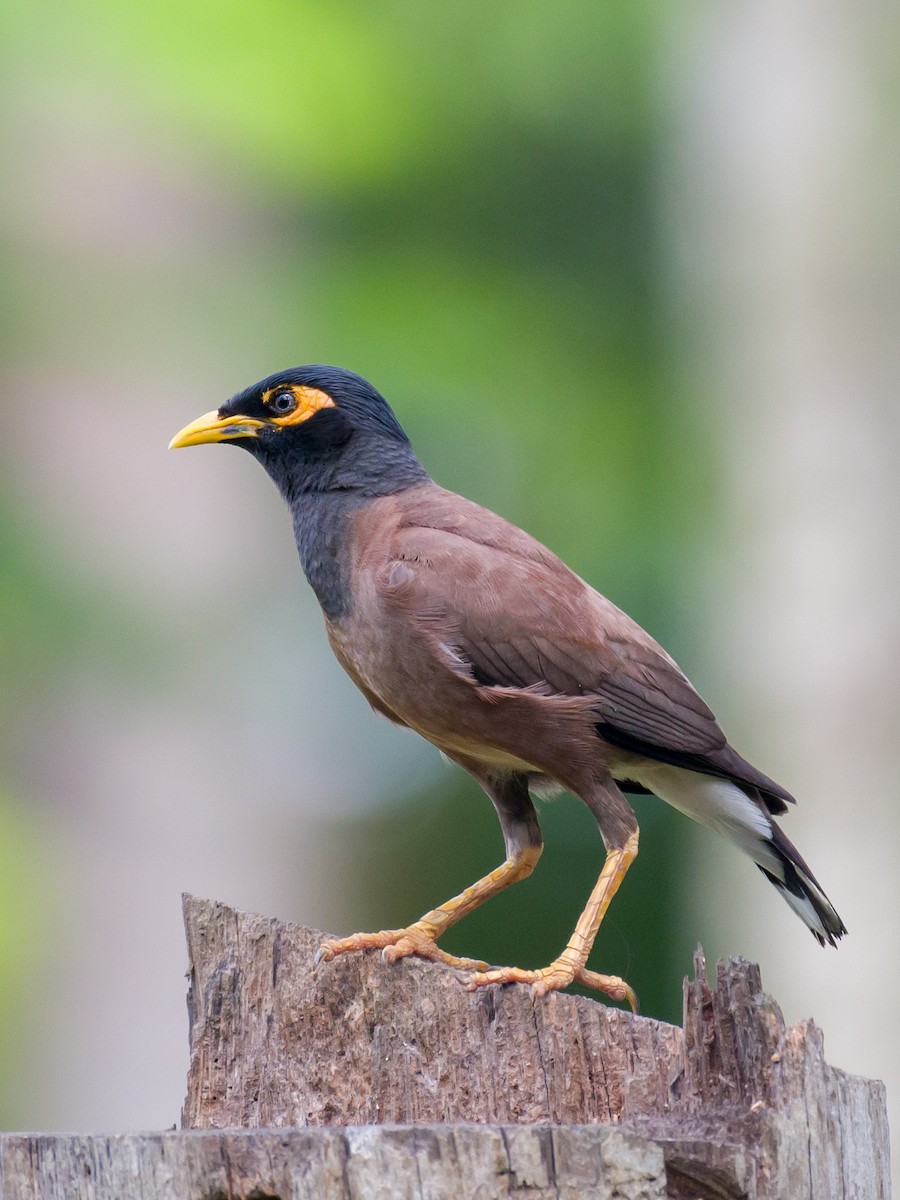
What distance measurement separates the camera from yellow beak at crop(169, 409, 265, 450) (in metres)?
4.16

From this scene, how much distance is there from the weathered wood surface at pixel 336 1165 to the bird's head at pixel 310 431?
7.52 ft

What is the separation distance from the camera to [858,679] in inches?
224

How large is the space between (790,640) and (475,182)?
508 cm

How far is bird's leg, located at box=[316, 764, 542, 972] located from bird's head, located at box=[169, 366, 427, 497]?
94 cm

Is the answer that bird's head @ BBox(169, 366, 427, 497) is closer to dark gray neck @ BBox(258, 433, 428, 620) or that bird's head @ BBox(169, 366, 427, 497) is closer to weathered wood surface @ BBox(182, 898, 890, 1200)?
dark gray neck @ BBox(258, 433, 428, 620)

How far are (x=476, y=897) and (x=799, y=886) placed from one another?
3.10 ft

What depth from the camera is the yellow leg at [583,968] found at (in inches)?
120

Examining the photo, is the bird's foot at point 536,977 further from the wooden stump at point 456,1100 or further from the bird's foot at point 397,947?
the bird's foot at point 397,947

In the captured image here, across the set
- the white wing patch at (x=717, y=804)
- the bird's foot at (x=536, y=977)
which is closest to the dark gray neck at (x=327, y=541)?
the white wing patch at (x=717, y=804)

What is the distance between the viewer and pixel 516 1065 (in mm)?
2846

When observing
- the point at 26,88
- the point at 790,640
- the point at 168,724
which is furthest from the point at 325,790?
the point at 26,88

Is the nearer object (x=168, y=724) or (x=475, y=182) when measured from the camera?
(x=168, y=724)

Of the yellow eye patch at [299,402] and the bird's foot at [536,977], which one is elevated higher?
the yellow eye patch at [299,402]

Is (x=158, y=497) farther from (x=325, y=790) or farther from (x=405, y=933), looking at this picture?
Answer: (x=405, y=933)
